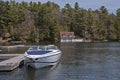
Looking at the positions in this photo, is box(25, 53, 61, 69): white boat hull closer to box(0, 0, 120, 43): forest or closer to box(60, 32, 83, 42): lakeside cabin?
box(0, 0, 120, 43): forest

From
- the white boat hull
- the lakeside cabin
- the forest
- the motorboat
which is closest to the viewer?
the white boat hull

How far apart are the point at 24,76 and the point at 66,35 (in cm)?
13572

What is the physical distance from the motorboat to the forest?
103352mm

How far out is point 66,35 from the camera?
177m

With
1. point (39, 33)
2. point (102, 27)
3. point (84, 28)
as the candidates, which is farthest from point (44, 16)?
point (102, 27)

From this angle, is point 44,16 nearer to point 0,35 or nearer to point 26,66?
point 0,35

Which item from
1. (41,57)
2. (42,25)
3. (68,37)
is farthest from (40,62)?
(68,37)

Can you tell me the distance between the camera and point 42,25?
568 feet

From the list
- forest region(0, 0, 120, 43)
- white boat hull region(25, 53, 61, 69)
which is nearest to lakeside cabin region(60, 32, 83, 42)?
forest region(0, 0, 120, 43)

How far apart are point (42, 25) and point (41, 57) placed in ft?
410

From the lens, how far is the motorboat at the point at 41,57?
48.0 meters

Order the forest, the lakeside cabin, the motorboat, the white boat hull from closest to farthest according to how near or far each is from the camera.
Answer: the white boat hull
the motorboat
the forest
the lakeside cabin

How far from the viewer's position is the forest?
158 metres

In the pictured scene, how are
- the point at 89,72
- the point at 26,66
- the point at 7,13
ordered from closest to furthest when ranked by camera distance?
the point at 89,72 < the point at 26,66 < the point at 7,13
